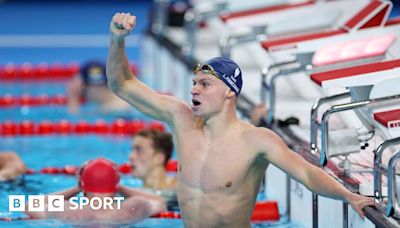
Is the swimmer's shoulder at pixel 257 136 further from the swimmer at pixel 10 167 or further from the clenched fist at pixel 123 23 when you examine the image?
the swimmer at pixel 10 167

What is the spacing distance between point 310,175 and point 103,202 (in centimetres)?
106

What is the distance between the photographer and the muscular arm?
4.20 m

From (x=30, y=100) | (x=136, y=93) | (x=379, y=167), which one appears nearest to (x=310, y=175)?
(x=379, y=167)

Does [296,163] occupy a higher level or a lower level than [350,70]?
lower

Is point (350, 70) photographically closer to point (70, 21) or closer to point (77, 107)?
point (77, 107)

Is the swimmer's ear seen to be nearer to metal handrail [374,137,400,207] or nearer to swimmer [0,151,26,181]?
metal handrail [374,137,400,207]

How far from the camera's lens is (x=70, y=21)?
16.5m

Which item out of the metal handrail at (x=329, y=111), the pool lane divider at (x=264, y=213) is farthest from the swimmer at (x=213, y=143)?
the pool lane divider at (x=264, y=213)

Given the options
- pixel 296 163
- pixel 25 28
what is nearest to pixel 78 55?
pixel 25 28

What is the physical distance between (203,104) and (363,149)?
972 millimetres

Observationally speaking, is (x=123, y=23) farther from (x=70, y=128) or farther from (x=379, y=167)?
(x=70, y=128)

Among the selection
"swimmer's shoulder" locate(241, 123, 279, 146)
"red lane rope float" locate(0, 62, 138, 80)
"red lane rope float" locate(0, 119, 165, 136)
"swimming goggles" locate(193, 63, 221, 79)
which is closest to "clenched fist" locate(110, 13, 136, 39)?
"swimming goggles" locate(193, 63, 221, 79)

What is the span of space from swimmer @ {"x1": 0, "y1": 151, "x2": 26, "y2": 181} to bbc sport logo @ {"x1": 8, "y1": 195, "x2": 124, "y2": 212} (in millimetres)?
1329

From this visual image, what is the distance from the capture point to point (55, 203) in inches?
192
